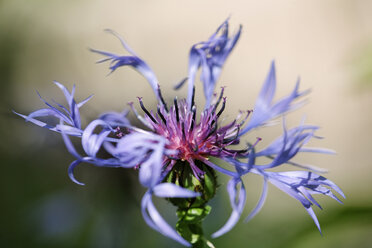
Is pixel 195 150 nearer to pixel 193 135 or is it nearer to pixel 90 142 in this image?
pixel 193 135

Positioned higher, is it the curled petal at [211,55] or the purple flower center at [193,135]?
the curled petal at [211,55]

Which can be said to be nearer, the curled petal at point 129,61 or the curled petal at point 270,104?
the curled petal at point 270,104

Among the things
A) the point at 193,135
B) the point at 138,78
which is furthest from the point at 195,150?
the point at 138,78

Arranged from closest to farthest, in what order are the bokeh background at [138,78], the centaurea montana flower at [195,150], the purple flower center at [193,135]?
the centaurea montana flower at [195,150], the purple flower center at [193,135], the bokeh background at [138,78]

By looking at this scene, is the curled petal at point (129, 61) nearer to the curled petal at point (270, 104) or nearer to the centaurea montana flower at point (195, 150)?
the centaurea montana flower at point (195, 150)

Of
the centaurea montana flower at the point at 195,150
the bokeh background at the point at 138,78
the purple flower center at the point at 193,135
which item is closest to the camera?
the centaurea montana flower at the point at 195,150

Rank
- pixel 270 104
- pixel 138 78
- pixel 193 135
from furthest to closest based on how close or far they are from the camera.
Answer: pixel 138 78, pixel 193 135, pixel 270 104

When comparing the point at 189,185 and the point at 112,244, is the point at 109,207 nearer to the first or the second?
the point at 112,244

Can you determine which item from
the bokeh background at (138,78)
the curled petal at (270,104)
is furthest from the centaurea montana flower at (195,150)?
the bokeh background at (138,78)
